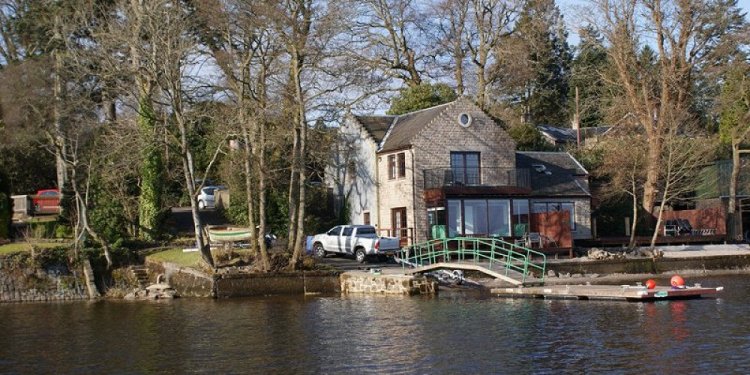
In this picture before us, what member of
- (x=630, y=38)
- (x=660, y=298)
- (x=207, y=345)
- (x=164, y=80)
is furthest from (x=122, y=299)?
(x=630, y=38)

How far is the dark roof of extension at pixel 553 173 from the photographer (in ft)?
169

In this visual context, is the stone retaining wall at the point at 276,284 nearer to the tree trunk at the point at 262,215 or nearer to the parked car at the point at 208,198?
the tree trunk at the point at 262,215

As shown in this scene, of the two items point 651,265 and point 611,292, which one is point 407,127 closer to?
point 651,265

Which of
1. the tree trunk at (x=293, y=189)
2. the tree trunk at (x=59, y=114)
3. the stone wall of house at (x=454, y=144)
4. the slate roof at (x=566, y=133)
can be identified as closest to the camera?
the tree trunk at (x=293, y=189)

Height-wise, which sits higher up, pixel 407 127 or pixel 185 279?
pixel 407 127

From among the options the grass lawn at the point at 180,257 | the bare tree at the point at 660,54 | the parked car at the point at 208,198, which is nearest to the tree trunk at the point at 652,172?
the bare tree at the point at 660,54

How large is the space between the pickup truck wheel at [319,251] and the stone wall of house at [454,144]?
15.9 feet

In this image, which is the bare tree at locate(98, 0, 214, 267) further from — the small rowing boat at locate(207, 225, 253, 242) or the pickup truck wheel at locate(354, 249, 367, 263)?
the pickup truck wheel at locate(354, 249, 367, 263)

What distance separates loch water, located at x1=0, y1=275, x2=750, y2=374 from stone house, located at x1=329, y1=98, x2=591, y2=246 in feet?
43.1

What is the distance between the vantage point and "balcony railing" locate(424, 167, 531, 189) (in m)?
47.6

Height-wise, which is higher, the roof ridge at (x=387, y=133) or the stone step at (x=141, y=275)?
the roof ridge at (x=387, y=133)

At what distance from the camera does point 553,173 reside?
174ft

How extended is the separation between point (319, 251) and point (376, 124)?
9813 millimetres

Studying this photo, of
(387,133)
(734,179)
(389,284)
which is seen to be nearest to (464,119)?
(387,133)
